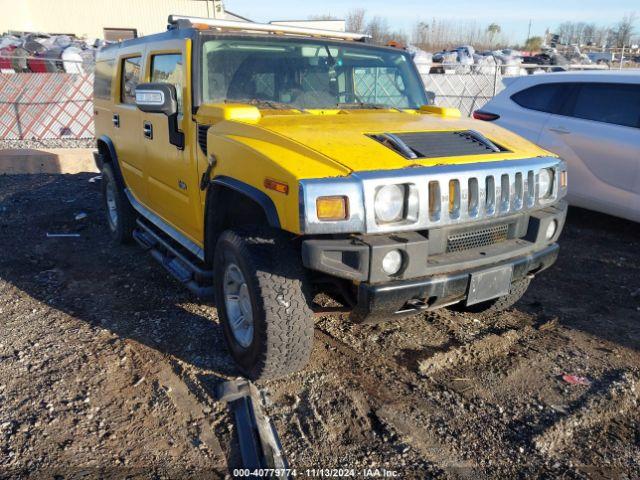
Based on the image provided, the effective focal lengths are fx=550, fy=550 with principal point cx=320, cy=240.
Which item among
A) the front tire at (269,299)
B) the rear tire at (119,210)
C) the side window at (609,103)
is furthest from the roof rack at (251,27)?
the side window at (609,103)

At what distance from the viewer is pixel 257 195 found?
2.87m

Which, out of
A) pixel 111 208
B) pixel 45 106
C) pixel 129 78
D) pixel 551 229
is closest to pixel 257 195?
pixel 551 229

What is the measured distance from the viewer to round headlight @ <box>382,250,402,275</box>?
104 inches

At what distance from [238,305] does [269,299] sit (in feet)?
1.75

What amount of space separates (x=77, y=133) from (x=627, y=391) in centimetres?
1294

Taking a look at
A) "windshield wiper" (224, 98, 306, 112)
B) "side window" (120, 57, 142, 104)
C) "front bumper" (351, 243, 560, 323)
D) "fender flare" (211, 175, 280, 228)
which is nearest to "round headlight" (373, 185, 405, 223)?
"front bumper" (351, 243, 560, 323)

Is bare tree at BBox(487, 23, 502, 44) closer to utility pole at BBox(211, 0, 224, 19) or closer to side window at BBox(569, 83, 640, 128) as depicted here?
utility pole at BBox(211, 0, 224, 19)

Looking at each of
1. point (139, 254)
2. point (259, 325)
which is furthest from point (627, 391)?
point (139, 254)

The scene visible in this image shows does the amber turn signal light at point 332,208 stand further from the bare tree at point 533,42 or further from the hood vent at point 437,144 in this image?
the bare tree at point 533,42

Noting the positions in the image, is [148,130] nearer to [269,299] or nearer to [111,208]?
[111,208]

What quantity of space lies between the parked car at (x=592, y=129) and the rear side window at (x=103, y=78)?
4.49 meters

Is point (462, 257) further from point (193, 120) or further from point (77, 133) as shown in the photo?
point (77, 133)

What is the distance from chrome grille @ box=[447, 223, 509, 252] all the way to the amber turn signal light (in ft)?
2.20

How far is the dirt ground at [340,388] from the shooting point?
104 inches
